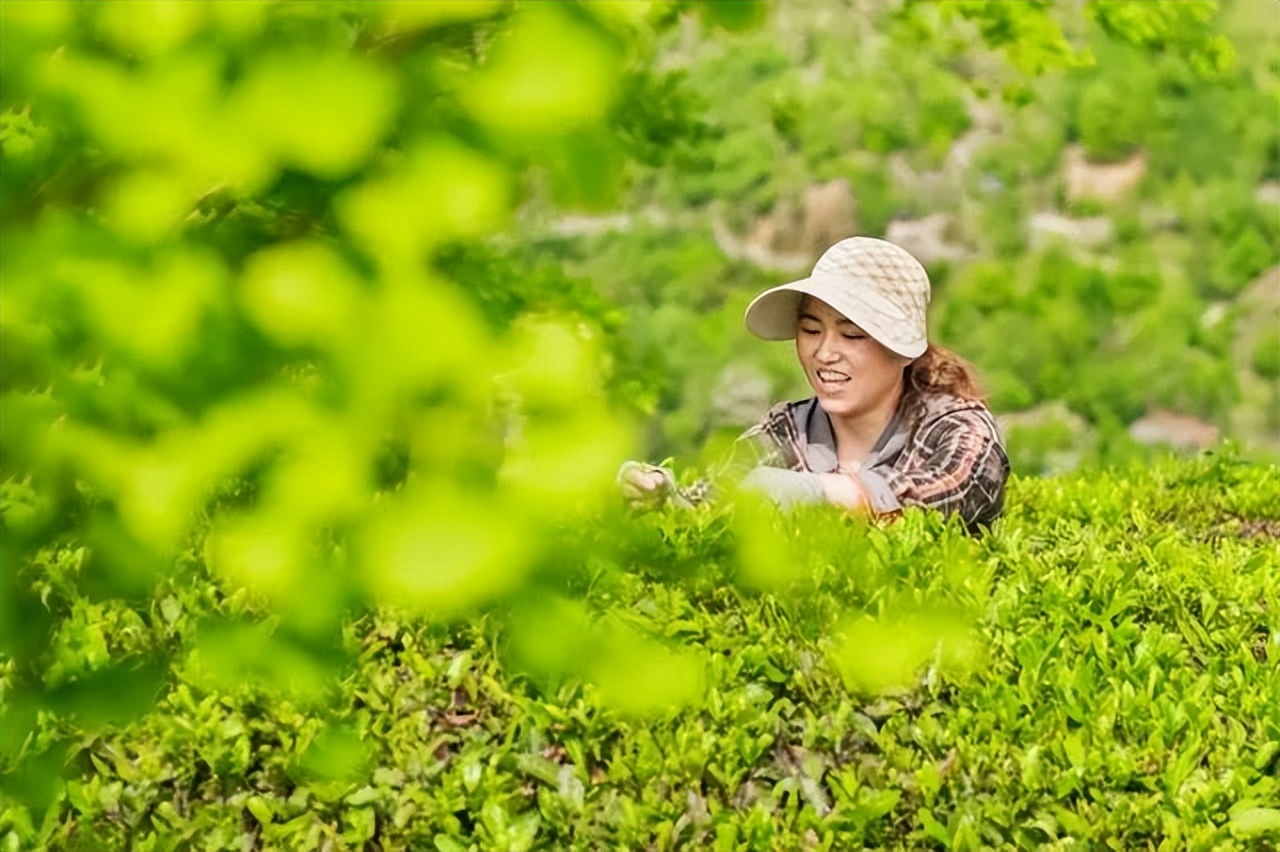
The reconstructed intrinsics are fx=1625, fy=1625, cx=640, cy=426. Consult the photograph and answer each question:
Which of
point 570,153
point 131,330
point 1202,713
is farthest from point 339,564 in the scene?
point 1202,713

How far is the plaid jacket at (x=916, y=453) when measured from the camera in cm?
444

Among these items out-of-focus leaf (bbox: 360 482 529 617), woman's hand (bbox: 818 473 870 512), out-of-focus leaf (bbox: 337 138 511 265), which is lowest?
woman's hand (bbox: 818 473 870 512)

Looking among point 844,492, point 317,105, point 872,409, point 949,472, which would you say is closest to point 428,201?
point 317,105

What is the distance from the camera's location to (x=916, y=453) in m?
4.56

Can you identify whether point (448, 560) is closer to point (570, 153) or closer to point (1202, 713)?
point (570, 153)

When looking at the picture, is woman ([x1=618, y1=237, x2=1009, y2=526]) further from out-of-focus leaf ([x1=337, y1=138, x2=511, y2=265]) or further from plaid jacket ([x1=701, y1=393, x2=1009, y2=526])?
out-of-focus leaf ([x1=337, y1=138, x2=511, y2=265])

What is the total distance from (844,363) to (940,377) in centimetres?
35

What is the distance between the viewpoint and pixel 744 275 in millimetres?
15125

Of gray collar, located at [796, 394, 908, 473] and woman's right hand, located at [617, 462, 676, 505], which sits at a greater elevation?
woman's right hand, located at [617, 462, 676, 505]

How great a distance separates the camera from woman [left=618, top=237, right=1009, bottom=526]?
4430 millimetres

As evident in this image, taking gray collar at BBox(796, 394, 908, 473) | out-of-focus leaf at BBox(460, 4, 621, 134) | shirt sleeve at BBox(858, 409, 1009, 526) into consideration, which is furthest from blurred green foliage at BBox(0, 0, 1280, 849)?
gray collar at BBox(796, 394, 908, 473)

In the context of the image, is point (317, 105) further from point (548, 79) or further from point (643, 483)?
point (643, 483)

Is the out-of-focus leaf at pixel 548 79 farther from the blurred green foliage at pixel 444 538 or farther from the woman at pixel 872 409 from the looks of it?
the woman at pixel 872 409

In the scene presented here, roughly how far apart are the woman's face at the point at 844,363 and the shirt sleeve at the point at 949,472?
18cm
